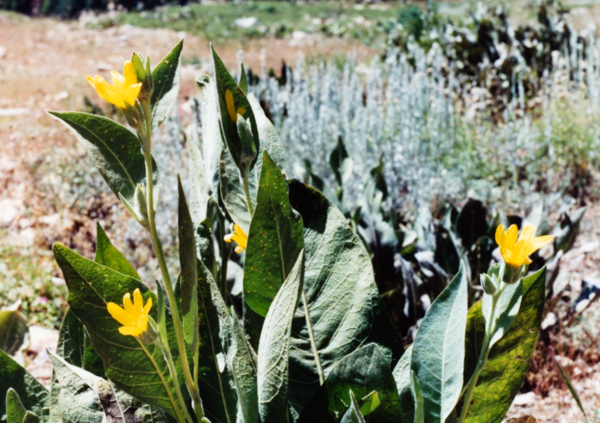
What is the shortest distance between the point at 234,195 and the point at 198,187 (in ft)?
0.77

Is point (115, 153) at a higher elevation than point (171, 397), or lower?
higher

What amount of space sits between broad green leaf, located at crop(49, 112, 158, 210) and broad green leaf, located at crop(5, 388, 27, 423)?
40cm

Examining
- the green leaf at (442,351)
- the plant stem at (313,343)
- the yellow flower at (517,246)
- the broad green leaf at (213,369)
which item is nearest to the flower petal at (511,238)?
the yellow flower at (517,246)

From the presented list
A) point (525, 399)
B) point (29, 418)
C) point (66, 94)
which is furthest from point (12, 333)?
point (66, 94)

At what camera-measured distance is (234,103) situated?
0.99 meters

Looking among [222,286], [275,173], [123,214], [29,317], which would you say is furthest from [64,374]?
[123,214]

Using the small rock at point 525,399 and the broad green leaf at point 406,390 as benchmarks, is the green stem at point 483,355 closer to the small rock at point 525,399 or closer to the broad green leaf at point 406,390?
the broad green leaf at point 406,390

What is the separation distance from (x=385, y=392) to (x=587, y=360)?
1588mm

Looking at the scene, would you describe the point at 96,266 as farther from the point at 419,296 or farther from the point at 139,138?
the point at 419,296

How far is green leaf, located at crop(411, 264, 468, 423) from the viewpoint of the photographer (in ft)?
3.16

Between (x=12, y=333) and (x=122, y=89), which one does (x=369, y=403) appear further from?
(x=12, y=333)

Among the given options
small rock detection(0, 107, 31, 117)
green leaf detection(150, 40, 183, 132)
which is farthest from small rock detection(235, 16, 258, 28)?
green leaf detection(150, 40, 183, 132)

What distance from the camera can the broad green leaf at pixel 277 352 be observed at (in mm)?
850

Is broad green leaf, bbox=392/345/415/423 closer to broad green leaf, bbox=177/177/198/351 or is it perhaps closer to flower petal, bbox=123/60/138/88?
broad green leaf, bbox=177/177/198/351
